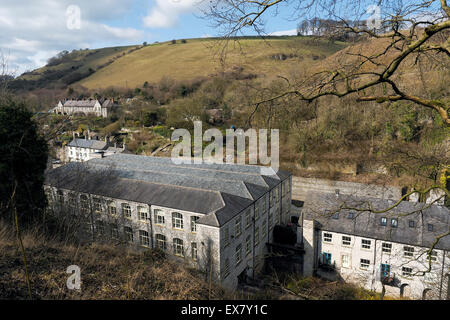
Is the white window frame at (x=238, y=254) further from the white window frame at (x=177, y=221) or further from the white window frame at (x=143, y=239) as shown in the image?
the white window frame at (x=143, y=239)

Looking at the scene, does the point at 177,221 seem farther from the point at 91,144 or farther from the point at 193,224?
the point at 91,144

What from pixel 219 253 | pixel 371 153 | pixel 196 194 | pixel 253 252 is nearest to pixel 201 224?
pixel 219 253

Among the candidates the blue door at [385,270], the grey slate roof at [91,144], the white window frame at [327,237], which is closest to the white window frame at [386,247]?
the blue door at [385,270]

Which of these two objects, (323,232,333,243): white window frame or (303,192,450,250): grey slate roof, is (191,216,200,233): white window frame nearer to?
(303,192,450,250): grey slate roof

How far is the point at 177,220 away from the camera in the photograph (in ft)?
56.2

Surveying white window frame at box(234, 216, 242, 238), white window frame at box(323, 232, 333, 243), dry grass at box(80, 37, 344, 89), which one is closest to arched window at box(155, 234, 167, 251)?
white window frame at box(234, 216, 242, 238)

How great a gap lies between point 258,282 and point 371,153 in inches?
723

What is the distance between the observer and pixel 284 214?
23922mm

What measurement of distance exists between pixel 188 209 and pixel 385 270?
12.5 meters

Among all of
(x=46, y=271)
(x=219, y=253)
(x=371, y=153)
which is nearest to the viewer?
(x=46, y=271)

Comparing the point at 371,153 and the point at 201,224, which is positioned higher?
the point at 371,153

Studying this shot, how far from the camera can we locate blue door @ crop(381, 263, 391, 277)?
52.5 ft

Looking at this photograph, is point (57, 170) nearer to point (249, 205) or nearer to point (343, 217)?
point (249, 205)

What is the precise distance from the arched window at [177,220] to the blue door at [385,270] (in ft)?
41.5
